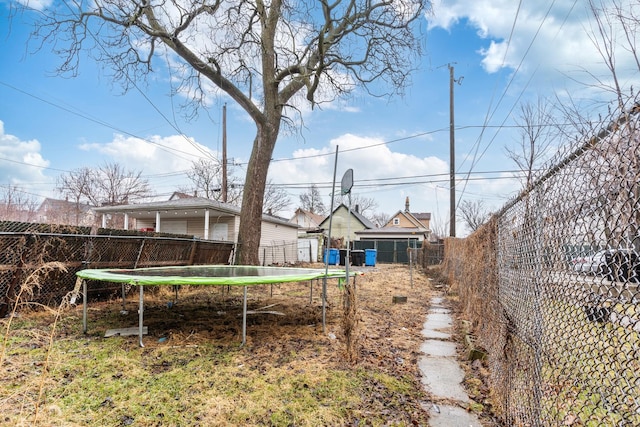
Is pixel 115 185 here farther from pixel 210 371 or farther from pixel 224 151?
pixel 210 371

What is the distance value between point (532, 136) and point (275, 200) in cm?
2804

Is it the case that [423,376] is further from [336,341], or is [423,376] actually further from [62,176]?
[62,176]

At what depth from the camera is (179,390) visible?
2656 mm

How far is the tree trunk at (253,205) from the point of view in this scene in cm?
959

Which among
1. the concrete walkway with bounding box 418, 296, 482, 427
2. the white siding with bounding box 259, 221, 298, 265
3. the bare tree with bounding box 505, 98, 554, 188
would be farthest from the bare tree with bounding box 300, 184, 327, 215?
the concrete walkway with bounding box 418, 296, 482, 427

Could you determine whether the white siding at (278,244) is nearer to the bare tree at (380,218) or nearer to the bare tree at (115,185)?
the bare tree at (115,185)

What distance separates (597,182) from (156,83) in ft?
40.6

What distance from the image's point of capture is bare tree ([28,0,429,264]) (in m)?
8.70

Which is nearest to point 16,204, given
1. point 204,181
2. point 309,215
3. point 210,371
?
point 204,181

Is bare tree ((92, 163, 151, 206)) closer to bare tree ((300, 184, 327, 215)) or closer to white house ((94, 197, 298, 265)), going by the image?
white house ((94, 197, 298, 265))

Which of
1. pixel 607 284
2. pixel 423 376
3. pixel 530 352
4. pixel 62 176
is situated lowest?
pixel 423 376

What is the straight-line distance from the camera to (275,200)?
37.2 m

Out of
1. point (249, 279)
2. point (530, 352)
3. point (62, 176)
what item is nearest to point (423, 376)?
point (530, 352)

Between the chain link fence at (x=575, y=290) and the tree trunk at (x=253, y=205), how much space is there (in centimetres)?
758
